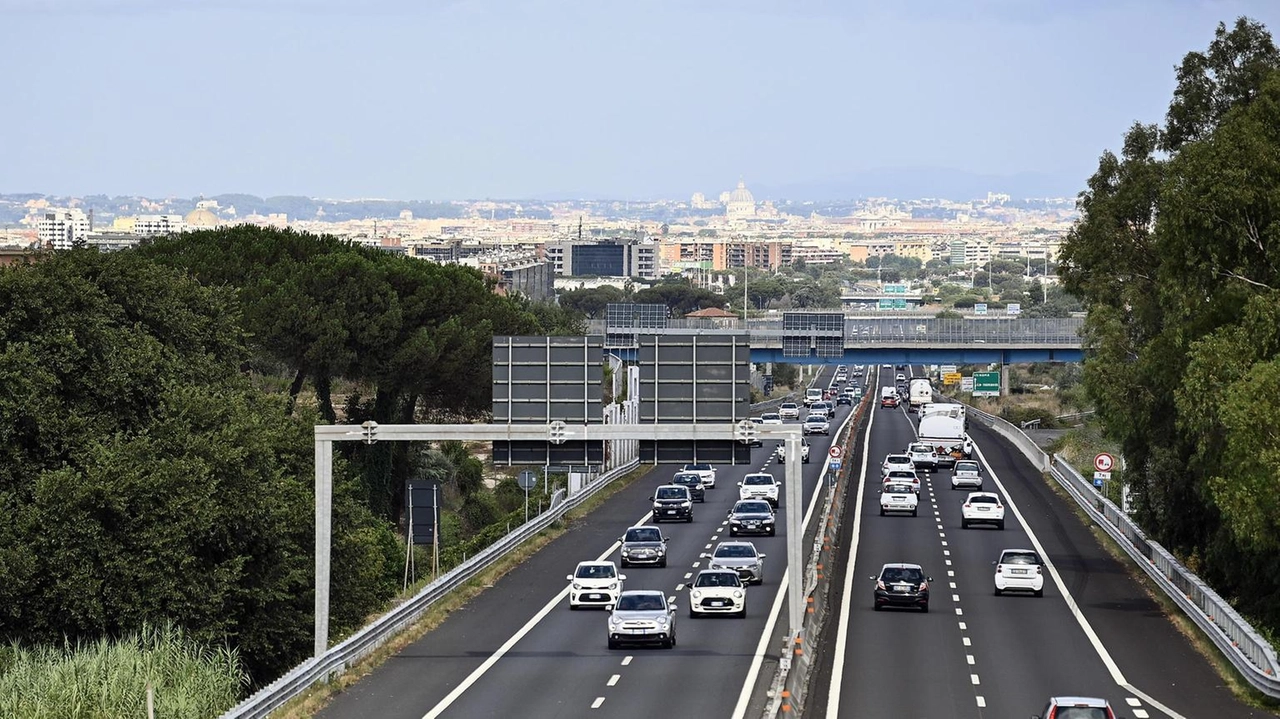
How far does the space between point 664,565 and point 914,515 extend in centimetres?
1773

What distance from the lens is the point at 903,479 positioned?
75.6 meters

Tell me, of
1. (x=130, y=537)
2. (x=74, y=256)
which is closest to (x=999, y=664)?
(x=130, y=537)

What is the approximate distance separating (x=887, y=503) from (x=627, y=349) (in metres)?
69.1

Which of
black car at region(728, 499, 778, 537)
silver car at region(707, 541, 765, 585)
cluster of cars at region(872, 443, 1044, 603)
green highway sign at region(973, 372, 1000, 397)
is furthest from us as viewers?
green highway sign at region(973, 372, 1000, 397)

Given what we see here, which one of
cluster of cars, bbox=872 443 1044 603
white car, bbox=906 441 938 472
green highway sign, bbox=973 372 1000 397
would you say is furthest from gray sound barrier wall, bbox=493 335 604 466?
green highway sign, bbox=973 372 1000 397

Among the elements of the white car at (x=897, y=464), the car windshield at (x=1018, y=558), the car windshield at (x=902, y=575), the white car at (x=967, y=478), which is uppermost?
the car windshield at (x=902, y=575)

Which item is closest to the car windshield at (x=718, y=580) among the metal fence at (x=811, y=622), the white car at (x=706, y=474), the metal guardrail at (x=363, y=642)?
the metal fence at (x=811, y=622)

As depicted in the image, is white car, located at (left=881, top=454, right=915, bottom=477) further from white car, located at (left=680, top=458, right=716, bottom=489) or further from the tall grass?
the tall grass

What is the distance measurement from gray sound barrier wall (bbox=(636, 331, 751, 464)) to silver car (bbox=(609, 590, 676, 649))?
3.07m

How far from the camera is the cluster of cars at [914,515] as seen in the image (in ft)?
155

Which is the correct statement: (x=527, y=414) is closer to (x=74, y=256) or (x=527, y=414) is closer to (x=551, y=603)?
(x=551, y=603)

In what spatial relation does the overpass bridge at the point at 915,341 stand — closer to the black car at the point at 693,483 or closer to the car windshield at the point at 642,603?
the black car at the point at 693,483

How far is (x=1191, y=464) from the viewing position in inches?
1988

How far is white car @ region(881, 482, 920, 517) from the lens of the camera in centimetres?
7225
